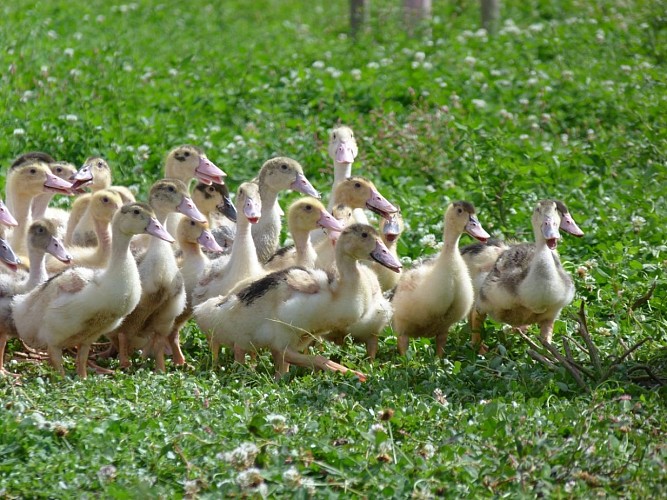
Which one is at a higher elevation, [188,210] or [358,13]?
[188,210]

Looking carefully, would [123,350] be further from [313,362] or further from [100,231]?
[313,362]

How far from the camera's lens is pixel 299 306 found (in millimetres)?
7930

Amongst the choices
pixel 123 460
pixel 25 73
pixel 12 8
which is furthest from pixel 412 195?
pixel 12 8

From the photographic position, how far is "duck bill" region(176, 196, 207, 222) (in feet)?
29.1

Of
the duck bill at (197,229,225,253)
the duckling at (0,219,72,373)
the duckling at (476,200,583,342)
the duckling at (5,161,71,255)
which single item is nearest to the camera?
the duckling at (0,219,72,373)

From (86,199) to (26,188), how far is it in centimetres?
48

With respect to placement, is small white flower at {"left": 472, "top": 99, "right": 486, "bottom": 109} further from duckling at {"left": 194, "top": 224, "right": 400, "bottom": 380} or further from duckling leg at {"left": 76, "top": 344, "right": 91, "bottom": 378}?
duckling leg at {"left": 76, "top": 344, "right": 91, "bottom": 378}

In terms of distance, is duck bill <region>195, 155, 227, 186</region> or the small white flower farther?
the small white flower

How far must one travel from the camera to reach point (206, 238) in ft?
29.6

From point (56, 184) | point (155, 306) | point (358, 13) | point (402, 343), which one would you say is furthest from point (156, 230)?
point (358, 13)

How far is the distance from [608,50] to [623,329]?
9.58 metres

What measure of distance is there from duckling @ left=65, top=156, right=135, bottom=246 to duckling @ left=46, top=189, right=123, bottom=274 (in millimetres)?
330

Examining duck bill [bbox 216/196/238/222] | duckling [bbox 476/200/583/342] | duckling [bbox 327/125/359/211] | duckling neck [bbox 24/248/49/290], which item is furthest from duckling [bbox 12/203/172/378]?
duckling [bbox 327/125/359/211]

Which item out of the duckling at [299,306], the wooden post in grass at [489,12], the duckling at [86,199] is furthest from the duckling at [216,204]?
the wooden post in grass at [489,12]
